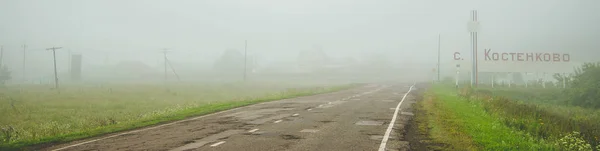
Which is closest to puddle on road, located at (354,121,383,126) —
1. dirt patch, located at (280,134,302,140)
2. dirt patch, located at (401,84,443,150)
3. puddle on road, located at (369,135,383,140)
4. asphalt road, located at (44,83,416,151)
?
asphalt road, located at (44,83,416,151)

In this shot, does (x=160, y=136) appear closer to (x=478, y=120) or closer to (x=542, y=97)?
(x=478, y=120)

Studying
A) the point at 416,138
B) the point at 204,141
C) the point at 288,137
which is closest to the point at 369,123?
the point at 416,138

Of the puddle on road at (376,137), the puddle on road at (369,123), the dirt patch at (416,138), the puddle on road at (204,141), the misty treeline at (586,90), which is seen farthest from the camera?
the misty treeline at (586,90)

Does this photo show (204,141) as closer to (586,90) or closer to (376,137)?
(376,137)

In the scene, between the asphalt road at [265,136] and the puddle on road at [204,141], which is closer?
the puddle on road at [204,141]

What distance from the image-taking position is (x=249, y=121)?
17.5 m

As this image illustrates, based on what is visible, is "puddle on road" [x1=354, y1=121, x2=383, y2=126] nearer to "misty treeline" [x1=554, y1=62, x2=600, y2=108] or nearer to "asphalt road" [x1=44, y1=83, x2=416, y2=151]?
"asphalt road" [x1=44, y1=83, x2=416, y2=151]

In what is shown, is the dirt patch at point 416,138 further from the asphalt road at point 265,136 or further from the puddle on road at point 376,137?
the puddle on road at point 376,137

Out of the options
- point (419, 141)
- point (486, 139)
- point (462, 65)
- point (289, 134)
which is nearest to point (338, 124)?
point (289, 134)

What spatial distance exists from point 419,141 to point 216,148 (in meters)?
5.63

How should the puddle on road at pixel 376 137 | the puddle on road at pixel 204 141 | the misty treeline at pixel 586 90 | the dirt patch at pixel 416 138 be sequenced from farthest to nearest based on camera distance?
1. the misty treeline at pixel 586 90
2. the puddle on road at pixel 376 137
3. the dirt patch at pixel 416 138
4. the puddle on road at pixel 204 141

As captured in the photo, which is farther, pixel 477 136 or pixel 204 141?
pixel 477 136

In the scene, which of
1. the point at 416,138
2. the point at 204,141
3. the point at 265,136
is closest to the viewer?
the point at 204,141

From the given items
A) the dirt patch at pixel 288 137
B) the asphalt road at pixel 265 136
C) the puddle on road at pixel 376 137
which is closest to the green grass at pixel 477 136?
the asphalt road at pixel 265 136
